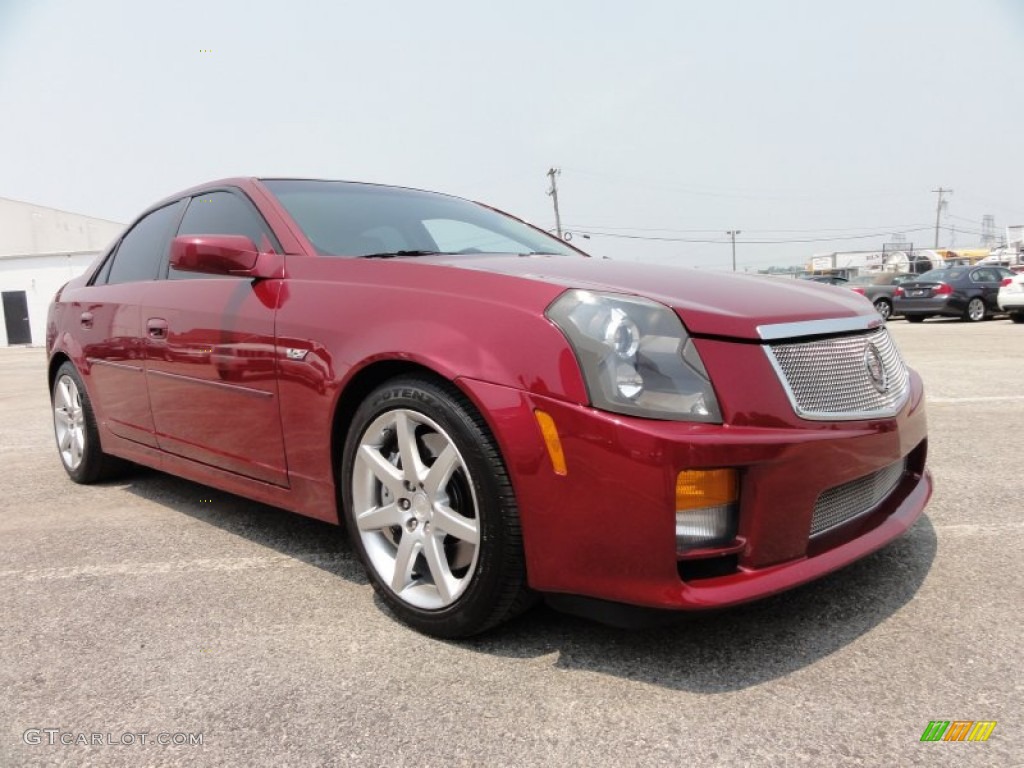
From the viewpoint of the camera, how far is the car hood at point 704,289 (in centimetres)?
191

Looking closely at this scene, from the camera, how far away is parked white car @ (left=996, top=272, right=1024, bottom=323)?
50.5 ft

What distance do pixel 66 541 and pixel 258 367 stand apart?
1.35 metres

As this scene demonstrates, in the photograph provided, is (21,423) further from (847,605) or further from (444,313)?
(847,605)

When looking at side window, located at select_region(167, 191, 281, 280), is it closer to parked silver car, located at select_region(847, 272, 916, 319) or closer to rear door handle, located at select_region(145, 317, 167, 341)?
rear door handle, located at select_region(145, 317, 167, 341)

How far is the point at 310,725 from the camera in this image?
1.74 meters

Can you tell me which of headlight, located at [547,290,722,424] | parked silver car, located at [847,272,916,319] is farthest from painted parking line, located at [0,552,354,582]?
parked silver car, located at [847,272,916,319]

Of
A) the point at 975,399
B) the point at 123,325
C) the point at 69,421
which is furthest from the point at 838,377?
the point at 975,399

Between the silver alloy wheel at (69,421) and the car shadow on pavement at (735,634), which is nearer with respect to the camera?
the car shadow on pavement at (735,634)

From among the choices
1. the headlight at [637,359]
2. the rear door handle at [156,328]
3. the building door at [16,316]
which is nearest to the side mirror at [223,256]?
the rear door handle at [156,328]

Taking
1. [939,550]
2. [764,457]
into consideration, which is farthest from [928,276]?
[764,457]

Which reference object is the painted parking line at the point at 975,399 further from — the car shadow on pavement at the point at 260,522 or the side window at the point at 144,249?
the side window at the point at 144,249

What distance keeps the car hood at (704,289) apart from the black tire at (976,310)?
17147 mm

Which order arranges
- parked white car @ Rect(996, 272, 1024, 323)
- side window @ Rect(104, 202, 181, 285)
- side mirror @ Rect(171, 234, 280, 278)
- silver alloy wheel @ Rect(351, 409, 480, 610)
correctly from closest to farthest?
silver alloy wheel @ Rect(351, 409, 480, 610) < side mirror @ Rect(171, 234, 280, 278) < side window @ Rect(104, 202, 181, 285) < parked white car @ Rect(996, 272, 1024, 323)

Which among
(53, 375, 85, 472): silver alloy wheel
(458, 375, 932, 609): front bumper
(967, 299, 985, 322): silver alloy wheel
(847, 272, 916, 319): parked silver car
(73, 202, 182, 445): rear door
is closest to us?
(458, 375, 932, 609): front bumper
